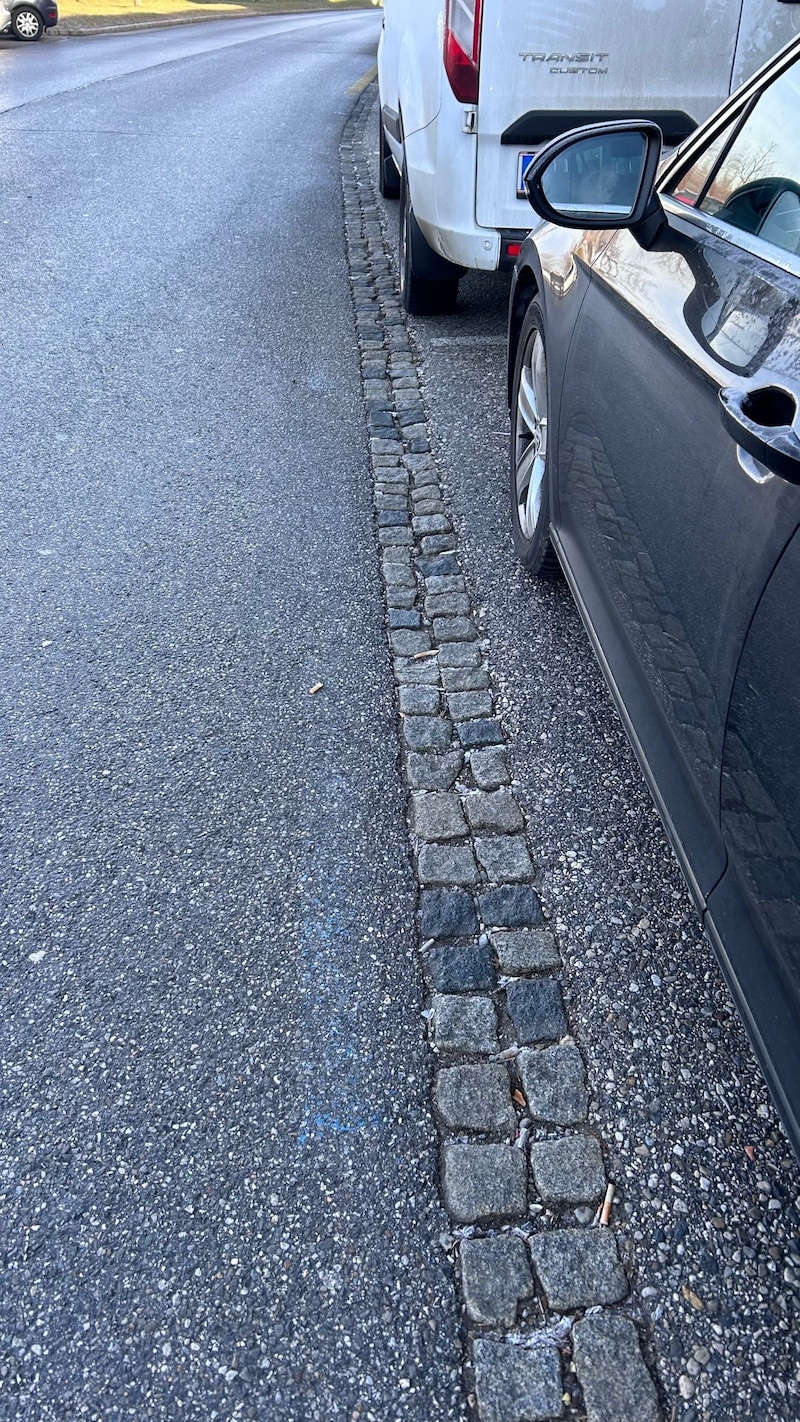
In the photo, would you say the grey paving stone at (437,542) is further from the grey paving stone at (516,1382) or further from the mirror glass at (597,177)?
the grey paving stone at (516,1382)

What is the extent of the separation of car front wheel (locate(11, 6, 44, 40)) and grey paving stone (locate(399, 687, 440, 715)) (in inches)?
958

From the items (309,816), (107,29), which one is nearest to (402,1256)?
(309,816)

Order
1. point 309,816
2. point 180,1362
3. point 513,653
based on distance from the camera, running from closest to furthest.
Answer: point 180,1362, point 309,816, point 513,653

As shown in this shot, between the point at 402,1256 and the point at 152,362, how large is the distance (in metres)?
5.11

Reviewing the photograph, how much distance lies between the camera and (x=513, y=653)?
3502 mm

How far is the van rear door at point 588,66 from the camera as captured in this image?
15.0 feet

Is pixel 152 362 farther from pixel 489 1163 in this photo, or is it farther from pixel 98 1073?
pixel 489 1163

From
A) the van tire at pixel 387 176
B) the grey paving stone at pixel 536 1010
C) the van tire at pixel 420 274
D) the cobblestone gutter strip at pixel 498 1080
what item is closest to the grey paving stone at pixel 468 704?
the cobblestone gutter strip at pixel 498 1080

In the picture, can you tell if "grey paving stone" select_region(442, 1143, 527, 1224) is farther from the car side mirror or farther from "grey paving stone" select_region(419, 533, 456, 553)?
"grey paving stone" select_region(419, 533, 456, 553)

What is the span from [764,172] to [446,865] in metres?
1.68

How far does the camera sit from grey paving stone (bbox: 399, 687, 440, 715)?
3240 mm

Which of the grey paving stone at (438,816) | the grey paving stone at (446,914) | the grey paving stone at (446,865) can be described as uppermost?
the grey paving stone at (446,914)

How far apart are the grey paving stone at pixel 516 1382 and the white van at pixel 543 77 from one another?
179 inches

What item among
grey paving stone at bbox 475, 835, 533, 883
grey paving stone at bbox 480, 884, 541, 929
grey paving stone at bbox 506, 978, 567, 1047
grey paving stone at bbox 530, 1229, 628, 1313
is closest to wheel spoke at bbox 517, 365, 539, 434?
grey paving stone at bbox 475, 835, 533, 883
